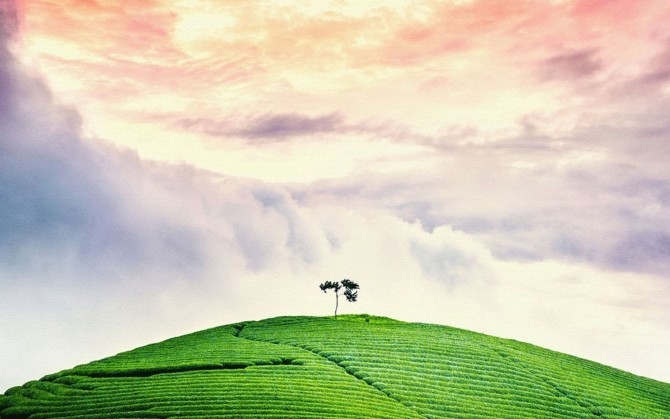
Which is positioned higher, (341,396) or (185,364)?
(185,364)

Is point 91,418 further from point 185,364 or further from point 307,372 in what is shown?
point 307,372

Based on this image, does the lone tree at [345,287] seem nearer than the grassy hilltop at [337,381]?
No

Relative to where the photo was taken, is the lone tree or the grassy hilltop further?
the lone tree

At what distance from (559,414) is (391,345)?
927 cm

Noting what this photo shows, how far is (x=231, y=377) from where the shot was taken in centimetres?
2708

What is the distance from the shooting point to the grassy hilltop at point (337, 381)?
2403 centimetres

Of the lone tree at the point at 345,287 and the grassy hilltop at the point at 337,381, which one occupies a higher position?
the lone tree at the point at 345,287

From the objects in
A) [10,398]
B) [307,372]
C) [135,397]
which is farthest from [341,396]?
[10,398]

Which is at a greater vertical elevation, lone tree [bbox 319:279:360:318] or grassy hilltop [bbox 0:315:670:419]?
lone tree [bbox 319:279:360:318]

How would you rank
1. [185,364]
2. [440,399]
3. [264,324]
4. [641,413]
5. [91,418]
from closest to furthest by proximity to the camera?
[91,418]
[440,399]
[185,364]
[641,413]
[264,324]

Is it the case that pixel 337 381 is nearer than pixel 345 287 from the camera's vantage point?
Yes

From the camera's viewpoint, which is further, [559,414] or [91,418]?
[559,414]

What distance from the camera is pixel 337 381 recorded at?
27.2 meters

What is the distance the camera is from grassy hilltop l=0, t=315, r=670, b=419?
24.0 m
